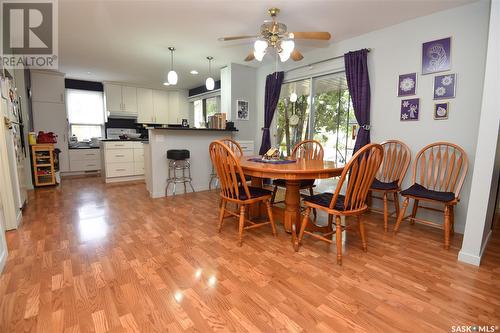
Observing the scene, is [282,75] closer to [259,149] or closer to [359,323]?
[259,149]

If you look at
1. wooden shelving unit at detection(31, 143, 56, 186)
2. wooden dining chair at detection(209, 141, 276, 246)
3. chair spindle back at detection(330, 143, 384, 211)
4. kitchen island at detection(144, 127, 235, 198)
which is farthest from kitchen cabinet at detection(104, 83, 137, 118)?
chair spindle back at detection(330, 143, 384, 211)

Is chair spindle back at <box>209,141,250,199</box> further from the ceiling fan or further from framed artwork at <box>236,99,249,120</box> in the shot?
framed artwork at <box>236,99,249,120</box>

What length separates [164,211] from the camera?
305 cm

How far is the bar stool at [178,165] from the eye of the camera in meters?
3.65

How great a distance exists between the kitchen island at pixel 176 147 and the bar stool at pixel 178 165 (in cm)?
8

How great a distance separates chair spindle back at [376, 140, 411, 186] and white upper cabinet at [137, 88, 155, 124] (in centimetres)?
599

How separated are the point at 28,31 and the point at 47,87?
8.06 ft

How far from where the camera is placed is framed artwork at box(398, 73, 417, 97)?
2.71 m

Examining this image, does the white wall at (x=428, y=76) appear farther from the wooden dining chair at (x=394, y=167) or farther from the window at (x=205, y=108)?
the window at (x=205, y=108)

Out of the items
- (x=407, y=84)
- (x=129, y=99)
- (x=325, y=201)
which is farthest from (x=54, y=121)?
(x=407, y=84)

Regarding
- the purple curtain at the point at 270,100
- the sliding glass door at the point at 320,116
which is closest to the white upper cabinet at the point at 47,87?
the purple curtain at the point at 270,100

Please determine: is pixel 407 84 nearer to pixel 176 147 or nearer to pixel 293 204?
pixel 293 204

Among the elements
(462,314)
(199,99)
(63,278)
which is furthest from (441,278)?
(199,99)

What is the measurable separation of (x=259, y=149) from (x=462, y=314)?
3.82 metres
